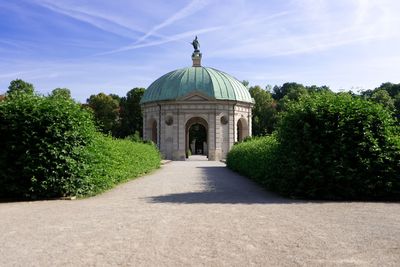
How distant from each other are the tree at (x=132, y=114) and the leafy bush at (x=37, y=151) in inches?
2154

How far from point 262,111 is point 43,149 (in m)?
61.1

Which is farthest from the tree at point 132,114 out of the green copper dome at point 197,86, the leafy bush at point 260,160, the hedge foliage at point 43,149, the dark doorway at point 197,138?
the hedge foliage at point 43,149

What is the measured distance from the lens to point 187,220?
868 centimetres

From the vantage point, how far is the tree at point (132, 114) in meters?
67.8

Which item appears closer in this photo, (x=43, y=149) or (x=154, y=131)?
(x=43, y=149)

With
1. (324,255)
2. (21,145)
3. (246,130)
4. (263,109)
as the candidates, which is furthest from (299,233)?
(263,109)

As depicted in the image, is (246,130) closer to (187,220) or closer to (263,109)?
(263,109)

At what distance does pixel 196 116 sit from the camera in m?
45.7

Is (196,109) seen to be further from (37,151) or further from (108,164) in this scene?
(37,151)

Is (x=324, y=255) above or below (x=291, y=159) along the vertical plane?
below

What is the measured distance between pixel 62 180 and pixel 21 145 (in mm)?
1525

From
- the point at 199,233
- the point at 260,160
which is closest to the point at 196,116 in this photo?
the point at 260,160

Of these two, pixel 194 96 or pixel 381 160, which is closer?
pixel 381 160

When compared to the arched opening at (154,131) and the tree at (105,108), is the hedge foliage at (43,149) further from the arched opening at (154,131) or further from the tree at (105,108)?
the tree at (105,108)
